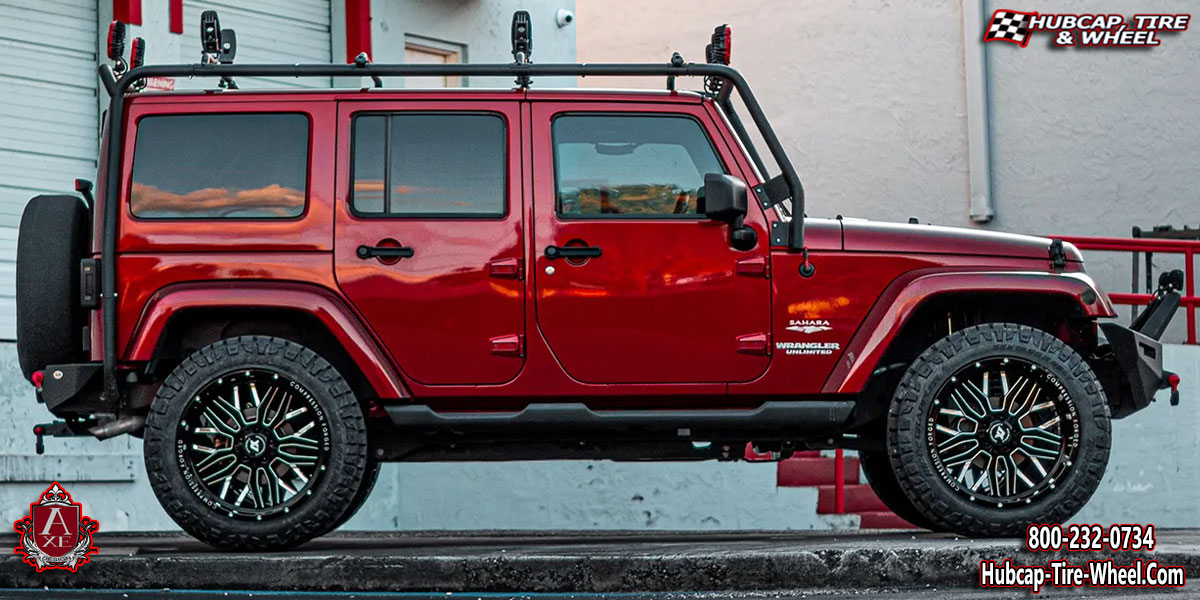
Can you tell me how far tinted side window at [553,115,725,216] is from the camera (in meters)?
7.05

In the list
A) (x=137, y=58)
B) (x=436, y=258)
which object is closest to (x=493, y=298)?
(x=436, y=258)

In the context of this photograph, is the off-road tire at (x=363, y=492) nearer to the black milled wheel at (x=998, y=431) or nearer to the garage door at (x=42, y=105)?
the black milled wheel at (x=998, y=431)

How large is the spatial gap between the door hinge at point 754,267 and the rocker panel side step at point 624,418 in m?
0.57

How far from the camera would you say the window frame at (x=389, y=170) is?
6.99 m

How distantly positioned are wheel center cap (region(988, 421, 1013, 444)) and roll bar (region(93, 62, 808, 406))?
112 cm

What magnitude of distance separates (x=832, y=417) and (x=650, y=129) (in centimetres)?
148

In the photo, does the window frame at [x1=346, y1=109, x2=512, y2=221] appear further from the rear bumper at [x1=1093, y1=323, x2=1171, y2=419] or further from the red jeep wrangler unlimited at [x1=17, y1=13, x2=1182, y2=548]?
the rear bumper at [x1=1093, y1=323, x2=1171, y2=419]

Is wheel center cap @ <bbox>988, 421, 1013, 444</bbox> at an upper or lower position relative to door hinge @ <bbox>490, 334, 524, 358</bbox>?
lower

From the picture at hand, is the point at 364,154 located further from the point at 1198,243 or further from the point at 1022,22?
the point at 1022,22

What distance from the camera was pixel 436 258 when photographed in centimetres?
695

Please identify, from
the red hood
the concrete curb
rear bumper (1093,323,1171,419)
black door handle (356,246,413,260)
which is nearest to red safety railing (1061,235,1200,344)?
rear bumper (1093,323,1171,419)

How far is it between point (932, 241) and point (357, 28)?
7251 mm

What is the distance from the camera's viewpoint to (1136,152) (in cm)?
1738

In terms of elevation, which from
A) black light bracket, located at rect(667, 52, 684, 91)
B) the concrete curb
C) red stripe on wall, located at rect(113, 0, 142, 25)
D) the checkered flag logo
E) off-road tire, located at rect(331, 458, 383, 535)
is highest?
the checkered flag logo
